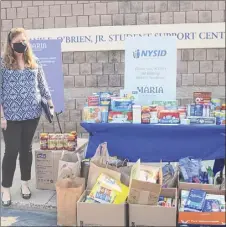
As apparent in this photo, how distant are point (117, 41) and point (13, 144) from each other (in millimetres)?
2815

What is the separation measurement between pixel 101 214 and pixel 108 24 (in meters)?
3.50

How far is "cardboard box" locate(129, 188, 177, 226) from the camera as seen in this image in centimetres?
273

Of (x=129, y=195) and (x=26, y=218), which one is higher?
(x=129, y=195)

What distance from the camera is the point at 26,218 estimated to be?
128 inches

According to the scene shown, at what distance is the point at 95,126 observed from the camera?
3287 mm

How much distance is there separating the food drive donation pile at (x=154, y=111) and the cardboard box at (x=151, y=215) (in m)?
0.78

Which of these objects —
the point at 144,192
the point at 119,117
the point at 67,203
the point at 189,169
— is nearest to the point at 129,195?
the point at 144,192

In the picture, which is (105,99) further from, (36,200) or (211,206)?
(211,206)

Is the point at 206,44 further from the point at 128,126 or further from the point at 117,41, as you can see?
the point at 128,126

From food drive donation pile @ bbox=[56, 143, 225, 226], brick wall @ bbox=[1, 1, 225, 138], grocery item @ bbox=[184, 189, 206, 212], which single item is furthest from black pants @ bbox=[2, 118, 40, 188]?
brick wall @ bbox=[1, 1, 225, 138]

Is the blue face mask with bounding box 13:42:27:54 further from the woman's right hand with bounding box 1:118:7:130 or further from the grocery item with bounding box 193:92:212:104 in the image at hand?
the grocery item with bounding box 193:92:212:104

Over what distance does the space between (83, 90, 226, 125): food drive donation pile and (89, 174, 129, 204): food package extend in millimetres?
591

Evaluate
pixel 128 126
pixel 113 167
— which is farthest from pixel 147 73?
pixel 113 167

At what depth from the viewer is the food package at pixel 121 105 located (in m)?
3.33
